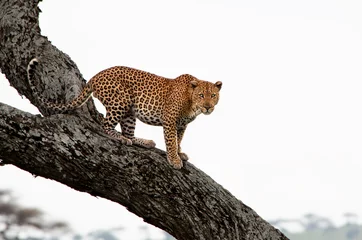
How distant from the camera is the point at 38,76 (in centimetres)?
805

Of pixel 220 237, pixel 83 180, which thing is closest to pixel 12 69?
pixel 83 180

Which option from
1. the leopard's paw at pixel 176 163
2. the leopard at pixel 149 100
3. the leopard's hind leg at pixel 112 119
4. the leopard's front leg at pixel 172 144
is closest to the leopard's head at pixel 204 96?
the leopard at pixel 149 100

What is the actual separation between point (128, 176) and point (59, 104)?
1328mm

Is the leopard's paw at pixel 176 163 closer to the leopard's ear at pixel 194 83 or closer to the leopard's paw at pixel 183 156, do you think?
the leopard's paw at pixel 183 156

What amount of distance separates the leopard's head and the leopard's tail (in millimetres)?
1080

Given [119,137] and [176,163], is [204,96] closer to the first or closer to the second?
[176,163]

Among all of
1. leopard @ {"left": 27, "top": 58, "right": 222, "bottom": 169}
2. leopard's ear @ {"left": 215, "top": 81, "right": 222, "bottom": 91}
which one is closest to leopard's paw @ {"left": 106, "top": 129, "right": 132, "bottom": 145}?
leopard @ {"left": 27, "top": 58, "right": 222, "bottom": 169}

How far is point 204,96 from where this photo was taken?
23.9 feet

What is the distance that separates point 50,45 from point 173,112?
6.54ft

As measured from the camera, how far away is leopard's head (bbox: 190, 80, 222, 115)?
7.27 metres

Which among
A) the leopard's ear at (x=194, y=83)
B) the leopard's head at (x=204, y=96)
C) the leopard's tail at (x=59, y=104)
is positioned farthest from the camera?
the leopard's tail at (x=59, y=104)

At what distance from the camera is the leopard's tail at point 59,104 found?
7.54 m

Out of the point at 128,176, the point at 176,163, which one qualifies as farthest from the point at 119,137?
the point at 176,163

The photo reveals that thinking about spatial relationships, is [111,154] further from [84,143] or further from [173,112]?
[173,112]
